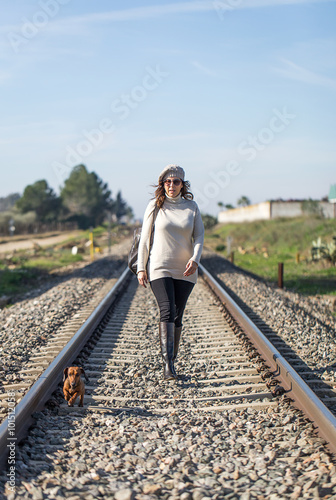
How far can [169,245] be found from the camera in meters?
4.90

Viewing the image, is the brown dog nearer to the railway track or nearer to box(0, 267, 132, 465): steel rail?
the railway track

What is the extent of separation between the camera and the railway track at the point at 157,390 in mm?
3398

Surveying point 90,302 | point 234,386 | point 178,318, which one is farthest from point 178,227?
point 90,302

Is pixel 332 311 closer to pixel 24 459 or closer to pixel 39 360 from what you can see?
pixel 39 360

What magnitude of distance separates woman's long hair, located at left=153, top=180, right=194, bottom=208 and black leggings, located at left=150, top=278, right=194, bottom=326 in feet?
2.34

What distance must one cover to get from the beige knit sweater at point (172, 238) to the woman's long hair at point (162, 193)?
1.8 inches

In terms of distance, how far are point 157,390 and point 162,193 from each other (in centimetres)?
176

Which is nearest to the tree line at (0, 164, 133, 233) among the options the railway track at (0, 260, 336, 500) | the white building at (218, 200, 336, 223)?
the white building at (218, 200, 336, 223)

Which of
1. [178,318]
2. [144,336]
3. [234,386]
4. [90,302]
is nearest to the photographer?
[234,386]

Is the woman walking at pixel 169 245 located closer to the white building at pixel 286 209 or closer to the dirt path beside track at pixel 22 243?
the dirt path beside track at pixel 22 243

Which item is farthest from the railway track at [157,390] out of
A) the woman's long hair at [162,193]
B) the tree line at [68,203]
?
the tree line at [68,203]

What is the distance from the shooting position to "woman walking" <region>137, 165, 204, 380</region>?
16.0 ft

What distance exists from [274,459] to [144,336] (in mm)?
3661

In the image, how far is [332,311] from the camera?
9906 mm
